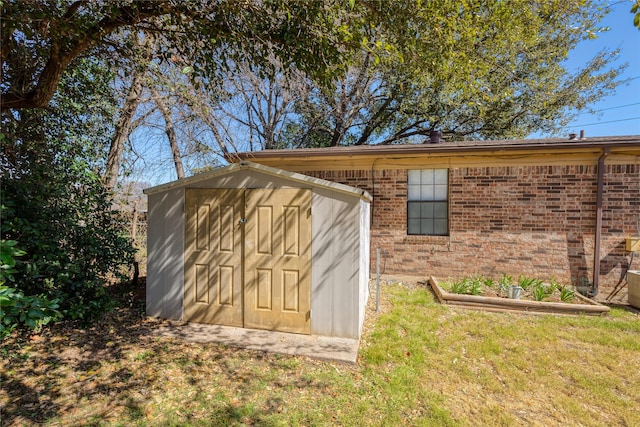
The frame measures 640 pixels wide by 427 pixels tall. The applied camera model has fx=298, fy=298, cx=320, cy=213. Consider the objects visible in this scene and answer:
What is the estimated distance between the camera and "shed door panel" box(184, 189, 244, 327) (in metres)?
4.46

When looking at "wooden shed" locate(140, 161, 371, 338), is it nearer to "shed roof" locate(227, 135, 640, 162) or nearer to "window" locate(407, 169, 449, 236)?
"shed roof" locate(227, 135, 640, 162)

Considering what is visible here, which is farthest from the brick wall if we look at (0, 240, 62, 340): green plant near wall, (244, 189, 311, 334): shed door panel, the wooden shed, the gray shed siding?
(0, 240, 62, 340): green plant near wall

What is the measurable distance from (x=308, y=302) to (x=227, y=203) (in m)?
1.89

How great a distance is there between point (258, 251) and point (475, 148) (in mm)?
5068

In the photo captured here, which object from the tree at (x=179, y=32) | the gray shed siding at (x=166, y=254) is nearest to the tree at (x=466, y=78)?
the tree at (x=179, y=32)

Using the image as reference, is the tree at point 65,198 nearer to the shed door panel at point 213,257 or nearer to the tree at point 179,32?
the tree at point 179,32

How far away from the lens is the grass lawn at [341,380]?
8.93 feet

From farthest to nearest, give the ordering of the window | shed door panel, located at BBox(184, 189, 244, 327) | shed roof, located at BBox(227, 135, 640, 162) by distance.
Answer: the window → shed roof, located at BBox(227, 135, 640, 162) → shed door panel, located at BBox(184, 189, 244, 327)

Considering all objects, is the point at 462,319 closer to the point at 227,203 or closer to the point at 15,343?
the point at 227,203

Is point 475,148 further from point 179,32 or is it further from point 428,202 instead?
point 179,32

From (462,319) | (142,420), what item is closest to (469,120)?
(462,319)

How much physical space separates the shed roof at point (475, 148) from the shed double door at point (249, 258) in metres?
3.31

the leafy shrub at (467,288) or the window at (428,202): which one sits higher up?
the window at (428,202)

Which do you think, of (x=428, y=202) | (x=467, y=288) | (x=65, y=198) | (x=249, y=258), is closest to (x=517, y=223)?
(x=428, y=202)
